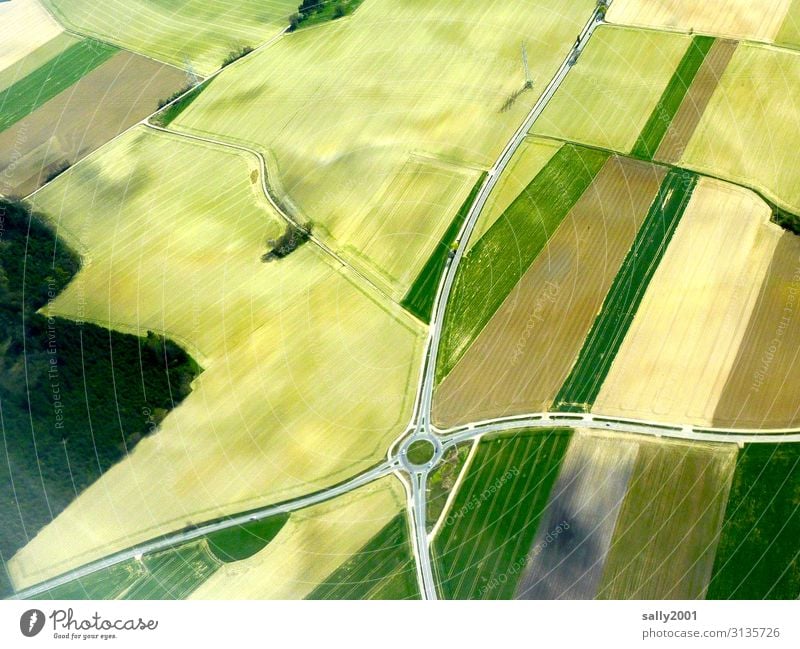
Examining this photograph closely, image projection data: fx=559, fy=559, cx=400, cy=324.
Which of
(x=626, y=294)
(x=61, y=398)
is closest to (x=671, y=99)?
(x=626, y=294)

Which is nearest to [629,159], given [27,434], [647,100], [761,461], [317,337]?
[647,100]

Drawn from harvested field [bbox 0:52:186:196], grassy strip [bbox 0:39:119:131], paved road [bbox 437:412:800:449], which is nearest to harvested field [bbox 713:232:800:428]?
paved road [bbox 437:412:800:449]

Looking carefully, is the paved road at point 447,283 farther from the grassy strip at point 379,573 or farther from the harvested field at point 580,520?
the harvested field at point 580,520

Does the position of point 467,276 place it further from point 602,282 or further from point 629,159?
point 629,159

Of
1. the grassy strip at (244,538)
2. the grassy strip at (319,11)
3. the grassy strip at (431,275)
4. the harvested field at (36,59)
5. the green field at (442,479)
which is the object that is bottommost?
the grassy strip at (244,538)

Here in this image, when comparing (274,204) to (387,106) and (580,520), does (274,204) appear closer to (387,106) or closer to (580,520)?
(387,106)

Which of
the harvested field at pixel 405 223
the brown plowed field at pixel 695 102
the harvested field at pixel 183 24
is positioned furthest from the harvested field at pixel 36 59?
the brown plowed field at pixel 695 102
